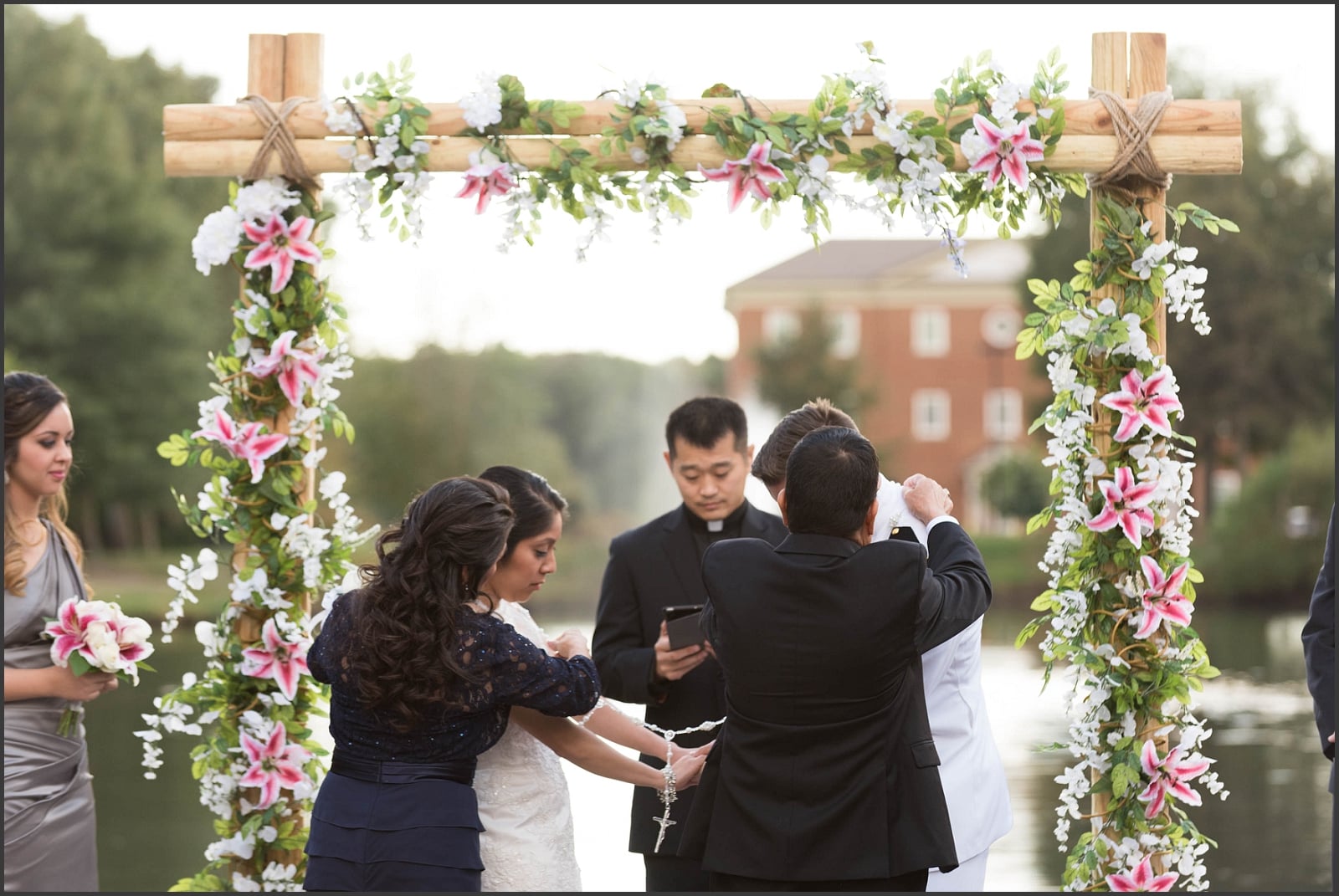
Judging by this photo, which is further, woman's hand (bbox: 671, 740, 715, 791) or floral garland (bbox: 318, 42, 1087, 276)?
floral garland (bbox: 318, 42, 1087, 276)

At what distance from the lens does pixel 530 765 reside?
11.0 ft

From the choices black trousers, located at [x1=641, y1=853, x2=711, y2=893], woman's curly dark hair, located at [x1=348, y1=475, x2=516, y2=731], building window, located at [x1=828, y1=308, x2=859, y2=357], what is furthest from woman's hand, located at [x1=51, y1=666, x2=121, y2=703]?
building window, located at [x1=828, y1=308, x2=859, y2=357]

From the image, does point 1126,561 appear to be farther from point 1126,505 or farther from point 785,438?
point 785,438

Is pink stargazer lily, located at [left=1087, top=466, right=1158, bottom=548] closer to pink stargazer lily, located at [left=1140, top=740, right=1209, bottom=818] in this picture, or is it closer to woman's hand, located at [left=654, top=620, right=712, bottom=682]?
pink stargazer lily, located at [left=1140, top=740, right=1209, bottom=818]

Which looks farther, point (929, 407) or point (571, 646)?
point (929, 407)

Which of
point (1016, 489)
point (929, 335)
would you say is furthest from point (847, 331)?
point (1016, 489)

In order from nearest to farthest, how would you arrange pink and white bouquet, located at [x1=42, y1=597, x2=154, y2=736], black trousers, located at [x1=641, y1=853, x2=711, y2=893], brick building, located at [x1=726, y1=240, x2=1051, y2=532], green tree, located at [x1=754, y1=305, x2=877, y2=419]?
pink and white bouquet, located at [x1=42, y1=597, x2=154, y2=736] → black trousers, located at [x1=641, y1=853, x2=711, y2=893] → green tree, located at [x1=754, y1=305, x2=877, y2=419] → brick building, located at [x1=726, y1=240, x2=1051, y2=532]

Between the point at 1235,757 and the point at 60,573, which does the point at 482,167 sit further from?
the point at 1235,757

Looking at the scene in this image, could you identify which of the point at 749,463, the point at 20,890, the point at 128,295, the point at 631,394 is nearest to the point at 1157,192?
the point at 749,463

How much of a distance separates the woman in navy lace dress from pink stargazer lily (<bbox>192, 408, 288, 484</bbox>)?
4.65 ft

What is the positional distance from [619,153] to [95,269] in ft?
87.5

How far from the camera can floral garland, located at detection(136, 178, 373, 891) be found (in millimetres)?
4430

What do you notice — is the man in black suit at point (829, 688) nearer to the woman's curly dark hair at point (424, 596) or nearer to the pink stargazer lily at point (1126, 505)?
the woman's curly dark hair at point (424, 596)

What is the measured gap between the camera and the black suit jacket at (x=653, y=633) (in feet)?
13.1
